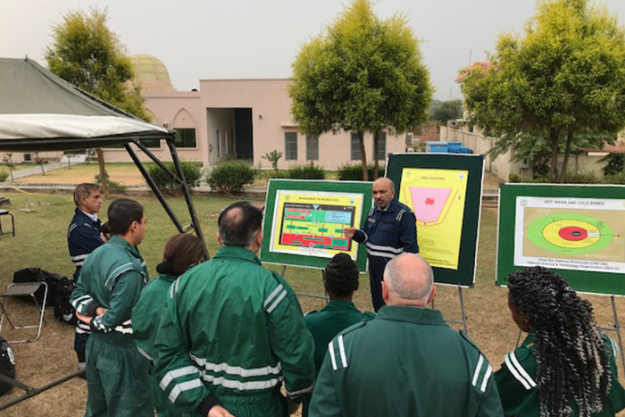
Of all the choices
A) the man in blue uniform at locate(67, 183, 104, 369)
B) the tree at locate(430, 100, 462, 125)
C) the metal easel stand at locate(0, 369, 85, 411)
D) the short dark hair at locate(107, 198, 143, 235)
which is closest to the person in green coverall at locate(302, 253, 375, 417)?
the short dark hair at locate(107, 198, 143, 235)

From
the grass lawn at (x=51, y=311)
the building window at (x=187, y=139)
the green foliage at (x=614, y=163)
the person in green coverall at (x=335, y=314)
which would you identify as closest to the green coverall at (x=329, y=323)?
the person in green coverall at (x=335, y=314)

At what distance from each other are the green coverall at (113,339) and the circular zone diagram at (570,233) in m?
3.79

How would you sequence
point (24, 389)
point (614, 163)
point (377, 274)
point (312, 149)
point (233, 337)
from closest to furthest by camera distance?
1. point (233, 337)
2. point (24, 389)
3. point (377, 274)
4. point (614, 163)
5. point (312, 149)

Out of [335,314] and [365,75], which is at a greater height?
[365,75]

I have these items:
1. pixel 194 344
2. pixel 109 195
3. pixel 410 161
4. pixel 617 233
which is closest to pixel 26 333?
pixel 194 344

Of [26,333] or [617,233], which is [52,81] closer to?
[26,333]

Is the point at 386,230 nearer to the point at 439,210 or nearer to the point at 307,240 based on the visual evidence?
the point at 439,210

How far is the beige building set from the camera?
80.6ft

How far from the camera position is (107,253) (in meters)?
2.89

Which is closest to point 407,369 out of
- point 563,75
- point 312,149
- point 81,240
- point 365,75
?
point 81,240

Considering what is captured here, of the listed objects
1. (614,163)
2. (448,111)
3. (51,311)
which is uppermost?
(448,111)

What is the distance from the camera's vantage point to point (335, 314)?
2.26 meters

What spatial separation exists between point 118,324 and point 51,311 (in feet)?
13.0

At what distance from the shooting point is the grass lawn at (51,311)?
4.09 metres
